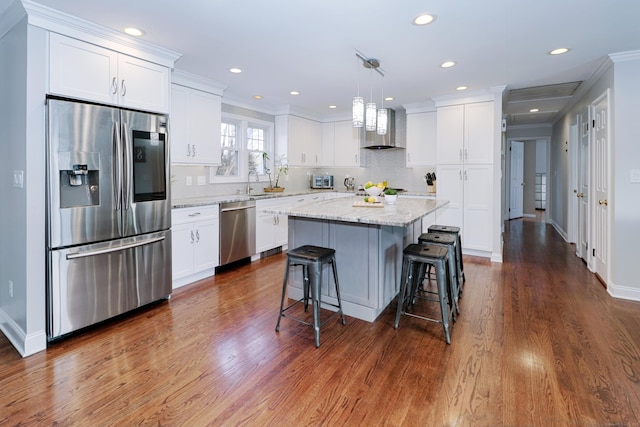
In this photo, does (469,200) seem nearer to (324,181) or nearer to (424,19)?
(324,181)

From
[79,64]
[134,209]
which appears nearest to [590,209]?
[134,209]

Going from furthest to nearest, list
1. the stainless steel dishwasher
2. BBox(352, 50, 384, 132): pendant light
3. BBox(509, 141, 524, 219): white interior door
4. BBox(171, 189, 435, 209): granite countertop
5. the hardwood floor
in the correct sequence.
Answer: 1. BBox(509, 141, 524, 219): white interior door
2. the stainless steel dishwasher
3. BBox(171, 189, 435, 209): granite countertop
4. BBox(352, 50, 384, 132): pendant light
5. the hardwood floor

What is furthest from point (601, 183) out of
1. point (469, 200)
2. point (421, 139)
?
point (421, 139)

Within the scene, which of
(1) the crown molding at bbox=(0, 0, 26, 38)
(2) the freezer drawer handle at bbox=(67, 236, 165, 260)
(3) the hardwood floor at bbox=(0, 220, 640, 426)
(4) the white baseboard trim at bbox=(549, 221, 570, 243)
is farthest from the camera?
(4) the white baseboard trim at bbox=(549, 221, 570, 243)

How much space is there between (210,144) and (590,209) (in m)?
4.91

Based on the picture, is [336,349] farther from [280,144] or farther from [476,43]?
[280,144]

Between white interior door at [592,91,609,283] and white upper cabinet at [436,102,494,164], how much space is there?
3.82ft

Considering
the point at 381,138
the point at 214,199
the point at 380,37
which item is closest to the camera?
the point at 380,37

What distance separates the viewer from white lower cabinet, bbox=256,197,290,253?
4.94 m

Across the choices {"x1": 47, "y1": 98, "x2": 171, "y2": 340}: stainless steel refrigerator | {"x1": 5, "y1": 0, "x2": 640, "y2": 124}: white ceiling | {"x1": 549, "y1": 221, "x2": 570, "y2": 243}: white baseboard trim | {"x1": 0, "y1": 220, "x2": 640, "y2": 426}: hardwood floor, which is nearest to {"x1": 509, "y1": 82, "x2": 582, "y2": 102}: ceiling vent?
{"x1": 5, "y1": 0, "x2": 640, "y2": 124}: white ceiling

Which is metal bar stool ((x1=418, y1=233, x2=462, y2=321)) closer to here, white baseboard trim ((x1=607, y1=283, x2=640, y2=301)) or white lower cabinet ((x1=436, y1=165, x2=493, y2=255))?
white baseboard trim ((x1=607, y1=283, x2=640, y2=301))

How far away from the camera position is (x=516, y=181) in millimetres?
9688

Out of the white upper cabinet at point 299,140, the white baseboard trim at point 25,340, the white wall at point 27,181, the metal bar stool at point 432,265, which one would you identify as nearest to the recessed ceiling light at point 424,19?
the metal bar stool at point 432,265

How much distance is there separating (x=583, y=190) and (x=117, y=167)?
19.1 ft
